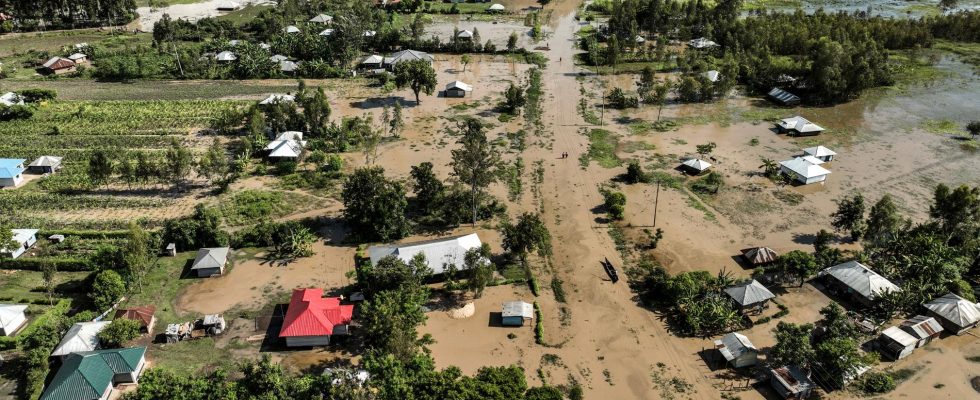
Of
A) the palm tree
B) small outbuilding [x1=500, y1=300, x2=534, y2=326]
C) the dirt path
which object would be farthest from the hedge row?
the palm tree

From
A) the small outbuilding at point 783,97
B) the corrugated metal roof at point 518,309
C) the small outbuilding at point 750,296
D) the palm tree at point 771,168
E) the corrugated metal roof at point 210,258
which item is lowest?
the corrugated metal roof at point 518,309

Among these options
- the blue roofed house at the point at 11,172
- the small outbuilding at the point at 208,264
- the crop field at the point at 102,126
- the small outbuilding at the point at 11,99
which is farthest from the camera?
the small outbuilding at the point at 11,99

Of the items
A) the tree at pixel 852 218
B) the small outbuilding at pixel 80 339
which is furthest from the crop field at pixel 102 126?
the tree at pixel 852 218

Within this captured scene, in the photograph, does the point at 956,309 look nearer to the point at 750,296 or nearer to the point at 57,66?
the point at 750,296

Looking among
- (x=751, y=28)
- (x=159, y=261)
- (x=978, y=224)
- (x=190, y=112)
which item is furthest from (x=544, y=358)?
(x=751, y=28)

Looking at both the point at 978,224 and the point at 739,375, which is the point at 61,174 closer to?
the point at 739,375

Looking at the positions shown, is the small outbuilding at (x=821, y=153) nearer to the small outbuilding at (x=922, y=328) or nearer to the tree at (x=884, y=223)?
the tree at (x=884, y=223)

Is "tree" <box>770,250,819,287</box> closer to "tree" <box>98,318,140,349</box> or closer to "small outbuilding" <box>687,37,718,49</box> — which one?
"tree" <box>98,318,140,349</box>
